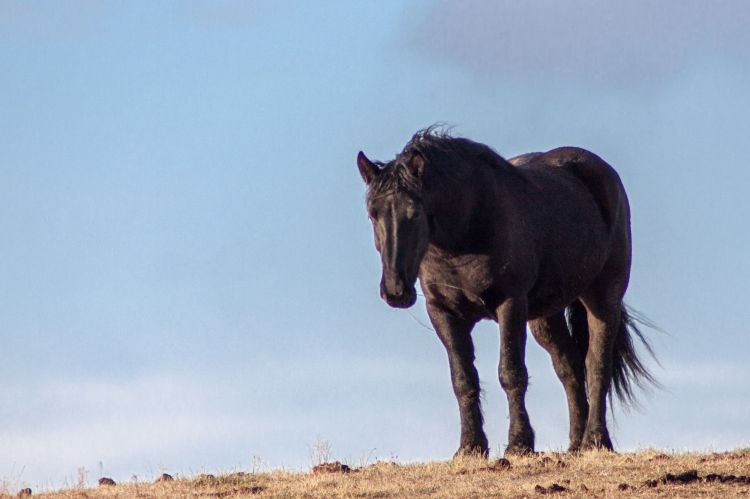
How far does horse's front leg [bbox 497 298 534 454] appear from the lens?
43.8ft

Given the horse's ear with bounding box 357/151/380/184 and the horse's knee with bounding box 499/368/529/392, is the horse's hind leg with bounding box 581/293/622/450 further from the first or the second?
the horse's ear with bounding box 357/151/380/184

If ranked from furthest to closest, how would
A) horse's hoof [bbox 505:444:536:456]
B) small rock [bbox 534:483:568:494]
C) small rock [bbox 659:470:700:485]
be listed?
horse's hoof [bbox 505:444:536:456] < small rock [bbox 659:470:700:485] < small rock [bbox 534:483:568:494]

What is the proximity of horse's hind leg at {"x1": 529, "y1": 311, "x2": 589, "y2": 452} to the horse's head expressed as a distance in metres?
3.15

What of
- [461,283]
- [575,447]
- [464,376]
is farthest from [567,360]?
[461,283]

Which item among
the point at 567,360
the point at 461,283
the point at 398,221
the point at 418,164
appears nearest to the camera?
the point at 398,221

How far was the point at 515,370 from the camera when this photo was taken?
13.4 m

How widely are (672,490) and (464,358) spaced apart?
321cm

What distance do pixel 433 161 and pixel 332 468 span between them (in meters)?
2.82

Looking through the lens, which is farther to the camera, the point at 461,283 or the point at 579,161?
the point at 579,161

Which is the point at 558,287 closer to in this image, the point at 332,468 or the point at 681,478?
the point at 332,468

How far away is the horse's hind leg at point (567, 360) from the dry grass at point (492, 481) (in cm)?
205

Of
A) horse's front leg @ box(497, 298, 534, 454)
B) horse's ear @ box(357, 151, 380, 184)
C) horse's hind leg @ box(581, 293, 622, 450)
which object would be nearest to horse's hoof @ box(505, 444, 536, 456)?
horse's front leg @ box(497, 298, 534, 454)

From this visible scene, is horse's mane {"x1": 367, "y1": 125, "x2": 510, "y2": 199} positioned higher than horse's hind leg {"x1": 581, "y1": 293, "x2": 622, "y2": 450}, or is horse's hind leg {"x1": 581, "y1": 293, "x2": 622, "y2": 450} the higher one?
horse's mane {"x1": 367, "y1": 125, "x2": 510, "y2": 199}

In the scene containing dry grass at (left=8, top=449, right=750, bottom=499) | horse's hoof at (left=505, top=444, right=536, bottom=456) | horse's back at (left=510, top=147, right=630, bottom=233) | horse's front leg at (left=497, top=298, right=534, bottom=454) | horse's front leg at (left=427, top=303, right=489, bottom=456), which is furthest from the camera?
horse's back at (left=510, top=147, right=630, bottom=233)
